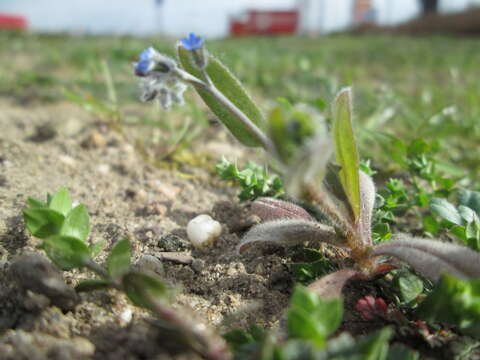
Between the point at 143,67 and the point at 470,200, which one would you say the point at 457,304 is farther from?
the point at 143,67

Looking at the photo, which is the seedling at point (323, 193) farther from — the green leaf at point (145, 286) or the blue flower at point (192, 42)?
the green leaf at point (145, 286)

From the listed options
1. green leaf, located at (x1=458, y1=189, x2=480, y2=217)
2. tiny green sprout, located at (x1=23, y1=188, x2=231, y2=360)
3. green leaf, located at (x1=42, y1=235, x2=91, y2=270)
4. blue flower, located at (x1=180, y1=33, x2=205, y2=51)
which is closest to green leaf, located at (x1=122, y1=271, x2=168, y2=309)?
tiny green sprout, located at (x1=23, y1=188, x2=231, y2=360)

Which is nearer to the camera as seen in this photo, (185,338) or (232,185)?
(185,338)

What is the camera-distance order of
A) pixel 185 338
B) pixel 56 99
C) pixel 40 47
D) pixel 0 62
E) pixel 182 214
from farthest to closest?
1. pixel 40 47
2. pixel 0 62
3. pixel 56 99
4. pixel 182 214
5. pixel 185 338

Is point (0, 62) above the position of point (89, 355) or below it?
above

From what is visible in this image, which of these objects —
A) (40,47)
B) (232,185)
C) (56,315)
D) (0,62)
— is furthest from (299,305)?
(40,47)

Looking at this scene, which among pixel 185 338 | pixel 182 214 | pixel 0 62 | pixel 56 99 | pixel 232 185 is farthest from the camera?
pixel 0 62

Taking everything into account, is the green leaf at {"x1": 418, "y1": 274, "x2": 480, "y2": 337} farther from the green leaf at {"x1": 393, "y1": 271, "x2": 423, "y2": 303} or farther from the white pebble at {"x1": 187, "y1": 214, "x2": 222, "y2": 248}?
the white pebble at {"x1": 187, "y1": 214, "x2": 222, "y2": 248}

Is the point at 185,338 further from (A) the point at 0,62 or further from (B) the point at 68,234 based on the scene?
(A) the point at 0,62
